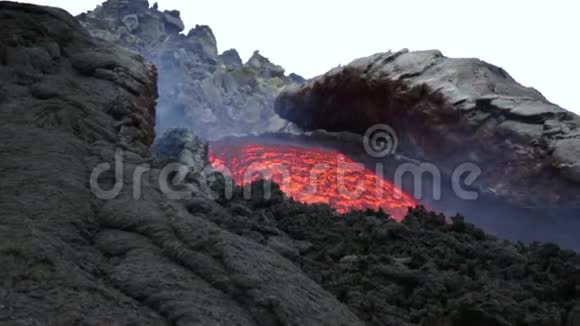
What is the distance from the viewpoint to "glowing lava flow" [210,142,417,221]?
399 inches

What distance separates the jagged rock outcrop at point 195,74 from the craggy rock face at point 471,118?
6874 millimetres

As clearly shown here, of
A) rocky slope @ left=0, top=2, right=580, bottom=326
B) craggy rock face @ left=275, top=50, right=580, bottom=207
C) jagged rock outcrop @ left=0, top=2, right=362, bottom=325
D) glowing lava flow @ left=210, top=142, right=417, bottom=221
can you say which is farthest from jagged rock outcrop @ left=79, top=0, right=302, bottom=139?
jagged rock outcrop @ left=0, top=2, right=362, bottom=325

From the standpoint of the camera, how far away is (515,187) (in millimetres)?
9422

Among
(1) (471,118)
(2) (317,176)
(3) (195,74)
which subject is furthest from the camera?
(3) (195,74)

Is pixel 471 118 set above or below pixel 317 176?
Answer: above

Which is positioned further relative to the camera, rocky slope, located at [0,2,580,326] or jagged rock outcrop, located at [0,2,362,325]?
rocky slope, located at [0,2,580,326]

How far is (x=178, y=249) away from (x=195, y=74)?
2369cm

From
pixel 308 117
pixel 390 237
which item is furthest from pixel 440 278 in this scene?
pixel 308 117

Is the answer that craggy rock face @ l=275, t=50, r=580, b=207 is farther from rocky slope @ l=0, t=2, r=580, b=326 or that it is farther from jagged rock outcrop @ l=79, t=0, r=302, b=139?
jagged rock outcrop @ l=79, t=0, r=302, b=139

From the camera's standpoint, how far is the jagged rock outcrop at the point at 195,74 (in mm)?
23391

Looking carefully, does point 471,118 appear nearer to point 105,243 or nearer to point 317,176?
point 317,176

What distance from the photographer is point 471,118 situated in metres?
10.2

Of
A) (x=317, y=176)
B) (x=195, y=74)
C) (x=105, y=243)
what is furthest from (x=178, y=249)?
(x=195, y=74)

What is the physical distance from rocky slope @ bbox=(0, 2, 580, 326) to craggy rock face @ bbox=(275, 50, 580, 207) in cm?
401
